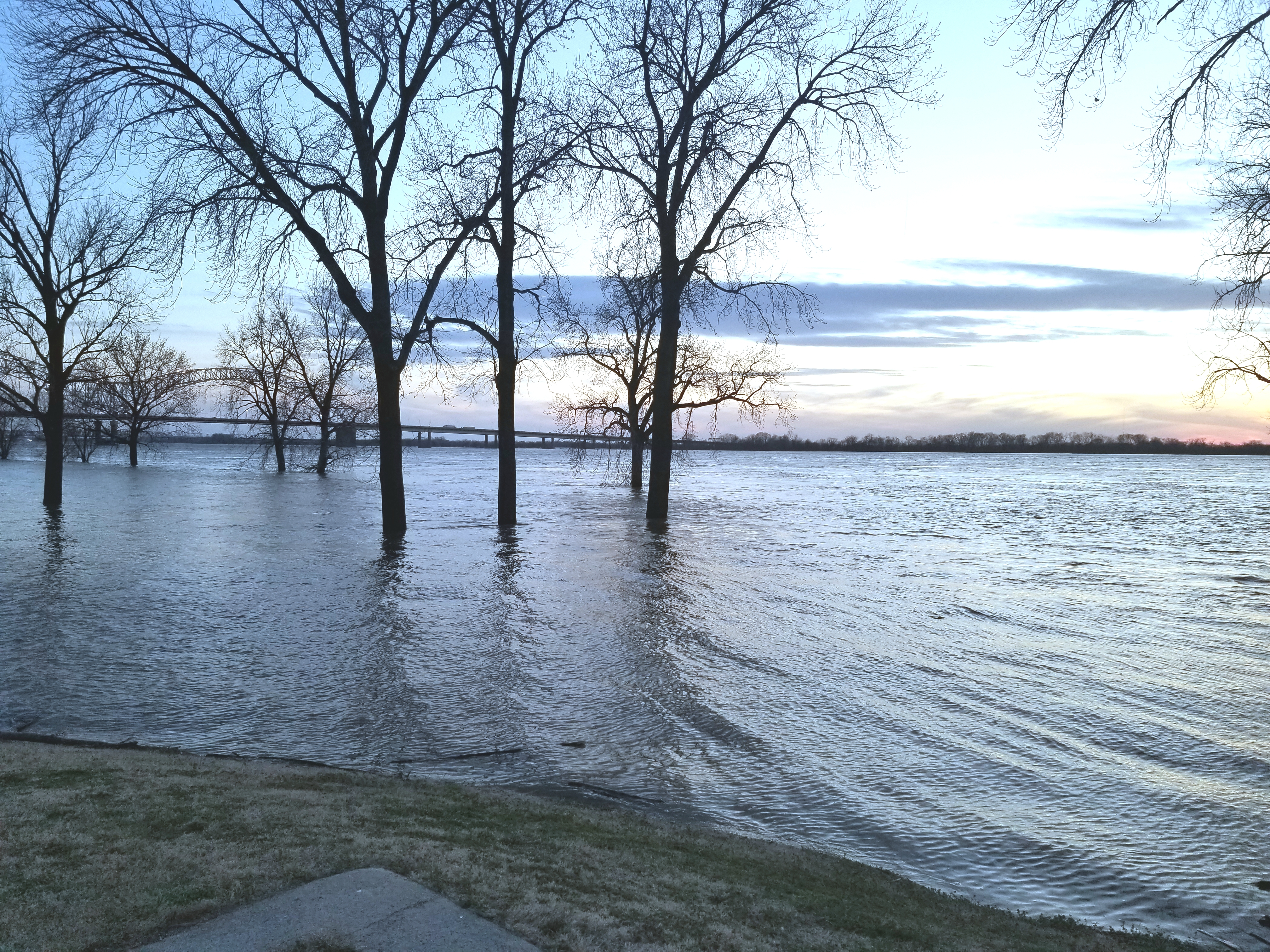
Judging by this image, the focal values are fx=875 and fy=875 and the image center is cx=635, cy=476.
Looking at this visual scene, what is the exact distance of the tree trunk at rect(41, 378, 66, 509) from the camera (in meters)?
22.6

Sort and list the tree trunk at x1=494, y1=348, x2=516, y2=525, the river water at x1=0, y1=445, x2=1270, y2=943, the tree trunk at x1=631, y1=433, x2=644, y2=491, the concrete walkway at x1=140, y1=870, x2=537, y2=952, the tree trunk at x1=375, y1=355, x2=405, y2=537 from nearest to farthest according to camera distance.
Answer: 1. the concrete walkway at x1=140, y1=870, x2=537, y2=952
2. the river water at x1=0, y1=445, x2=1270, y2=943
3. the tree trunk at x1=375, y1=355, x2=405, y2=537
4. the tree trunk at x1=494, y1=348, x2=516, y2=525
5. the tree trunk at x1=631, y1=433, x2=644, y2=491

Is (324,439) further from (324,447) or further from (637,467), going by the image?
(637,467)

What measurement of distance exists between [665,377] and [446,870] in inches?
755

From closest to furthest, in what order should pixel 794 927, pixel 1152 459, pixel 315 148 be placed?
pixel 794 927 → pixel 315 148 → pixel 1152 459

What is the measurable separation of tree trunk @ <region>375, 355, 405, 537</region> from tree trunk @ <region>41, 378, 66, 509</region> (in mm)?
10554

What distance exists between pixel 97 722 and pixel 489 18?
15987 mm

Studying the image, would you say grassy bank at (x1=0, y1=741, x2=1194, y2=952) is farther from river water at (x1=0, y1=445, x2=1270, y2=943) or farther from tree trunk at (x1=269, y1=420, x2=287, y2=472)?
tree trunk at (x1=269, y1=420, x2=287, y2=472)

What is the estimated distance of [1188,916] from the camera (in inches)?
161

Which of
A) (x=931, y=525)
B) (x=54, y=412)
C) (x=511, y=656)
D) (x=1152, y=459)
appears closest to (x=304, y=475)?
(x=54, y=412)

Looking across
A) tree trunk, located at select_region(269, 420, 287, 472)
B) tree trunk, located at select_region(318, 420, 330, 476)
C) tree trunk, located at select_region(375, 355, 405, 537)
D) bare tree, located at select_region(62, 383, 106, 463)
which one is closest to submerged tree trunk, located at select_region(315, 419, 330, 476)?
tree trunk, located at select_region(318, 420, 330, 476)

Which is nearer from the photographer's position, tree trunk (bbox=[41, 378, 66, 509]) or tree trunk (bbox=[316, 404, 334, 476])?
tree trunk (bbox=[41, 378, 66, 509])

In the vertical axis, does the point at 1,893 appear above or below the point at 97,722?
above

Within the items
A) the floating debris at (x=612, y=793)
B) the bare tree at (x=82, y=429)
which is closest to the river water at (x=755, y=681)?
the floating debris at (x=612, y=793)

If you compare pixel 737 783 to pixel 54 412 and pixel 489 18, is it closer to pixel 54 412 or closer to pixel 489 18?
pixel 489 18
